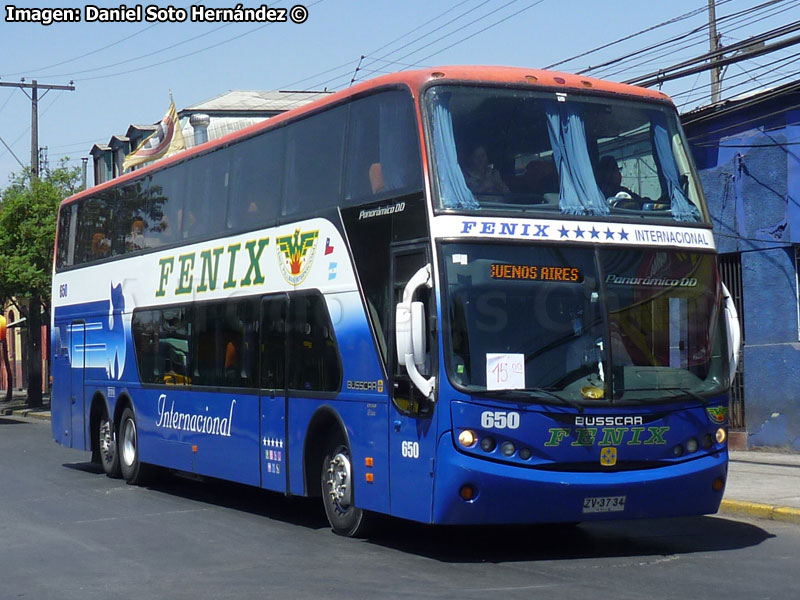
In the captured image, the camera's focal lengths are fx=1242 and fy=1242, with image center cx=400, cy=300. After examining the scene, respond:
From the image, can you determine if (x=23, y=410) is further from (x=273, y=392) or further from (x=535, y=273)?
(x=535, y=273)

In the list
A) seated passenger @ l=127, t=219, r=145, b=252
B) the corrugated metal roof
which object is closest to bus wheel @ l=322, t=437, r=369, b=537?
seated passenger @ l=127, t=219, r=145, b=252

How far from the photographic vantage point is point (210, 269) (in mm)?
14289

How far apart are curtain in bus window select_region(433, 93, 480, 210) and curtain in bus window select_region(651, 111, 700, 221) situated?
194 cm

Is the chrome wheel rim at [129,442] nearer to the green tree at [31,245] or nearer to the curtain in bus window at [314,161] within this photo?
the curtain in bus window at [314,161]

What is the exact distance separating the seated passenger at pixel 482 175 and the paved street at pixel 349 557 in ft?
9.81

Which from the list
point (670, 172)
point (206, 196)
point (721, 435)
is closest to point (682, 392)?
point (721, 435)

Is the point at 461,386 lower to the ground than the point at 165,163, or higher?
lower

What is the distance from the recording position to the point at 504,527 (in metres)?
12.3

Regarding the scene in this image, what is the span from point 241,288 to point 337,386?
2604mm

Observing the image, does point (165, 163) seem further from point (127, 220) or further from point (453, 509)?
point (453, 509)

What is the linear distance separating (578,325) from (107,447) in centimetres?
1024

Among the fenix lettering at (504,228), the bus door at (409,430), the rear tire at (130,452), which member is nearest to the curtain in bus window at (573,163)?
the fenix lettering at (504,228)

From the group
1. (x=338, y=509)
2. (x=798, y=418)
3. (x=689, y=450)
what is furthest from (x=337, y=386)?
(x=798, y=418)

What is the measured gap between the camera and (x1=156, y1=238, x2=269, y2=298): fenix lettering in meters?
13.2
